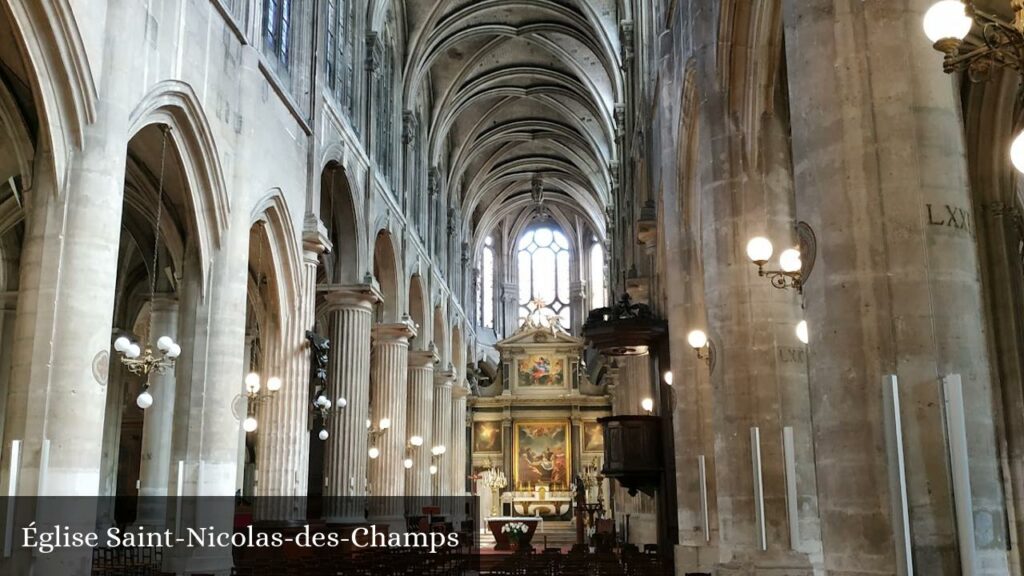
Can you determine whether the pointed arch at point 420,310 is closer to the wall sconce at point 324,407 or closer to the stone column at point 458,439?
the stone column at point 458,439

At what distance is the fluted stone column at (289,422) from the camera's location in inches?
690

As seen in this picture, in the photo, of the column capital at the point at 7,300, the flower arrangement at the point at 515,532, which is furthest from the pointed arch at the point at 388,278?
the column capital at the point at 7,300

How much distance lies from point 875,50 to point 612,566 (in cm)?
944

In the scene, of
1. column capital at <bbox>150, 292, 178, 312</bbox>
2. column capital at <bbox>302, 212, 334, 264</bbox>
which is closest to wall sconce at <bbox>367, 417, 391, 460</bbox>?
column capital at <bbox>150, 292, 178, 312</bbox>

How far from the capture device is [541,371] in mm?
48062

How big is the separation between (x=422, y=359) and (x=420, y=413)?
1955 millimetres

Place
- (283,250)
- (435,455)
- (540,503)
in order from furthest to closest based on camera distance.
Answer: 1. (540,503)
2. (435,455)
3. (283,250)

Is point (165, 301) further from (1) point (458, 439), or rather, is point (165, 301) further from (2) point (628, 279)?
(1) point (458, 439)

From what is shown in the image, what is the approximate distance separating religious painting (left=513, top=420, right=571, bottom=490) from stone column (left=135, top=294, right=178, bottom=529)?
95.2 feet

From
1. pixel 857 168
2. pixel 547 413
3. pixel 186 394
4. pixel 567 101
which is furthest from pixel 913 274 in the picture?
pixel 547 413

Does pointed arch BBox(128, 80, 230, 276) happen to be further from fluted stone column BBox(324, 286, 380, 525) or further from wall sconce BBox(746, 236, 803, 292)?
wall sconce BBox(746, 236, 803, 292)

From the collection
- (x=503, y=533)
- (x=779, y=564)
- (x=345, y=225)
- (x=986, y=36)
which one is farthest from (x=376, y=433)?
(x=986, y=36)

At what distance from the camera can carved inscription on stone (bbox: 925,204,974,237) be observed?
21.0ft

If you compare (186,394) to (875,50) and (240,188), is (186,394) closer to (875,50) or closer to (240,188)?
(240,188)
